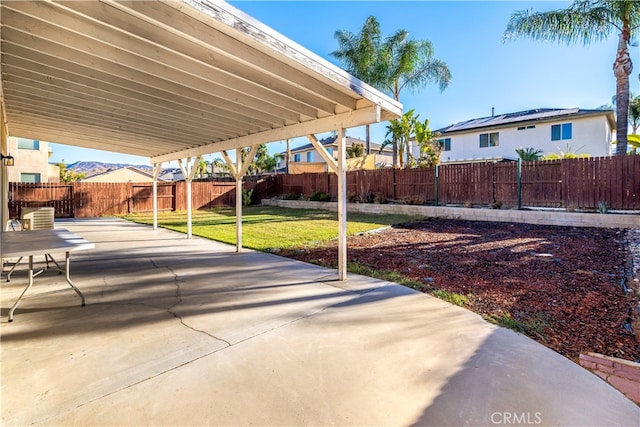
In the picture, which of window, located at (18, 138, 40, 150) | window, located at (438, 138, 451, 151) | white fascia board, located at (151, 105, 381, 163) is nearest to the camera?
white fascia board, located at (151, 105, 381, 163)

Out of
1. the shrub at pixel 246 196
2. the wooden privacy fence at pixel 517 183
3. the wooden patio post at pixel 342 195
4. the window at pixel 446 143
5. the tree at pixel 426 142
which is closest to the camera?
the wooden patio post at pixel 342 195

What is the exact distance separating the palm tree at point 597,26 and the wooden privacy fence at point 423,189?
7.78 ft

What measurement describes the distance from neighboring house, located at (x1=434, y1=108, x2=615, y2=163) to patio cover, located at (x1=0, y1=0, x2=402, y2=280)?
19269 mm

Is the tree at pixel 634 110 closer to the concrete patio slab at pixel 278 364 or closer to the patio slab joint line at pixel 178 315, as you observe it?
the concrete patio slab at pixel 278 364

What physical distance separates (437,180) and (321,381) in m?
13.5

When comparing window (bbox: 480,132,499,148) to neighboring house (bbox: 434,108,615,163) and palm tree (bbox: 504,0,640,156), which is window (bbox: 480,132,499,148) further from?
palm tree (bbox: 504,0,640,156)

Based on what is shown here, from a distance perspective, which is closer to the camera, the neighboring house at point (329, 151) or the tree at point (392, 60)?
the tree at point (392, 60)

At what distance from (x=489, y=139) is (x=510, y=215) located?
1311cm

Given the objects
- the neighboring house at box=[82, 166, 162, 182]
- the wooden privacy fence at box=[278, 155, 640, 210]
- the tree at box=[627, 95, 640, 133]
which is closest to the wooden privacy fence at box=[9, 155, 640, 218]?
the wooden privacy fence at box=[278, 155, 640, 210]

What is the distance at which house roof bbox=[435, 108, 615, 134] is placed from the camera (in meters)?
19.2

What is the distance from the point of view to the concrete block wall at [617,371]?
2371mm

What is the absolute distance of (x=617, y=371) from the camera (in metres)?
2.56

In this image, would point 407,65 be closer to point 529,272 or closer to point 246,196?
point 246,196

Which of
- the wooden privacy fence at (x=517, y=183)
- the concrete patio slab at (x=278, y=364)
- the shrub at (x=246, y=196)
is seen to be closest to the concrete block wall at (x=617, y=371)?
the concrete patio slab at (x=278, y=364)
